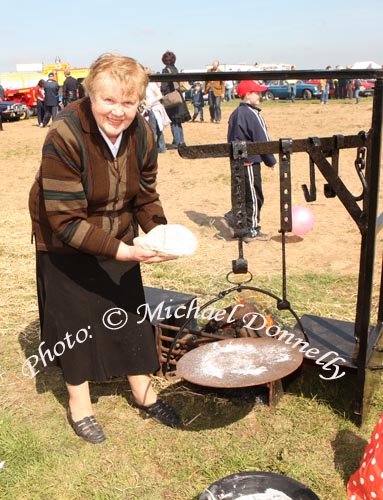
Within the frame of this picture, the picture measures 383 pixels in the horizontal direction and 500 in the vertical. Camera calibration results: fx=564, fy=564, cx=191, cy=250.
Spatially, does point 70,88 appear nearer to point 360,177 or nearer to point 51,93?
point 51,93

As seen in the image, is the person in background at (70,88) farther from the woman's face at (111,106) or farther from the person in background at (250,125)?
the woman's face at (111,106)

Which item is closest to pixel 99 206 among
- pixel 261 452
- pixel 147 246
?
pixel 147 246

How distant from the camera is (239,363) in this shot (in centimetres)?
266

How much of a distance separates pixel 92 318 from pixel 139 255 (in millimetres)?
576

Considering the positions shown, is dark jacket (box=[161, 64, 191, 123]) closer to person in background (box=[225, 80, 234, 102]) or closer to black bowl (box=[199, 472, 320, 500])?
black bowl (box=[199, 472, 320, 500])

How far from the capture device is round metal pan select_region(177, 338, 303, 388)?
8.07ft

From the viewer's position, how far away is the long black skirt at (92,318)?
276cm

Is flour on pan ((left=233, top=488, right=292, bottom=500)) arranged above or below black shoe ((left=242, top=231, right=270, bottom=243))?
above

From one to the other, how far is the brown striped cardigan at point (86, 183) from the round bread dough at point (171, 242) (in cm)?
23

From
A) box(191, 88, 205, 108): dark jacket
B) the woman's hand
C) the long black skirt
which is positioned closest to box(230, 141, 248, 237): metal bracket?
the woman's hand

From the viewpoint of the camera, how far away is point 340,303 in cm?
446

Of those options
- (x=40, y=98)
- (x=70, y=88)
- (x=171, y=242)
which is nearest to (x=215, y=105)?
(x=70, y=88)

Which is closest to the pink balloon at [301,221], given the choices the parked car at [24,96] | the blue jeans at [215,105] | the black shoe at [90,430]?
the black shoe at [90,430]

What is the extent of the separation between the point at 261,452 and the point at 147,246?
124 cm
